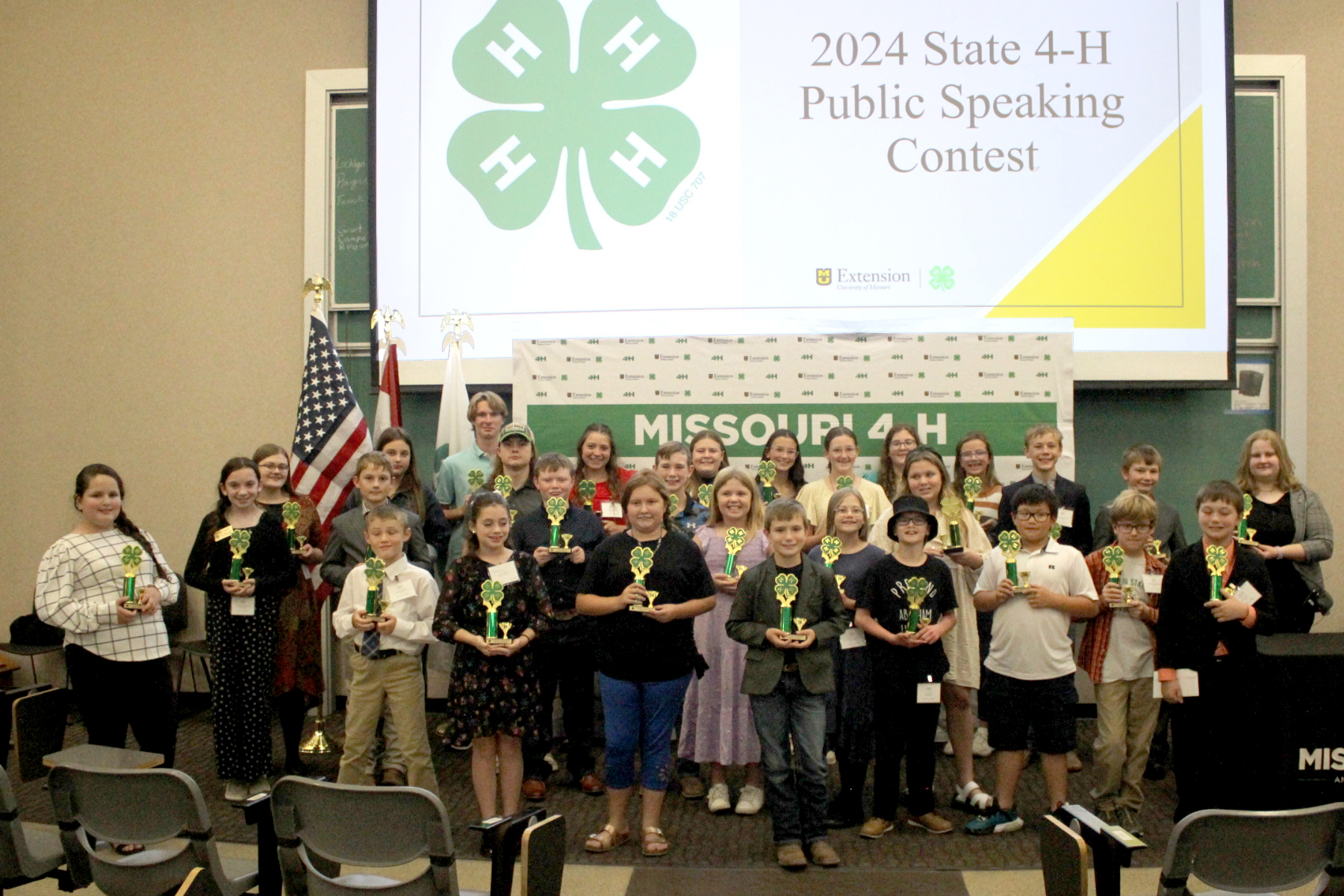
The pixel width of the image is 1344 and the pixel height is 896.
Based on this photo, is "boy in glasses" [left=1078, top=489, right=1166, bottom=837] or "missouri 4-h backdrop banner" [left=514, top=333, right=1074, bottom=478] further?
"missouri 4-h backdrop banner" [left=514, top=333, right=1074, bottom=478]

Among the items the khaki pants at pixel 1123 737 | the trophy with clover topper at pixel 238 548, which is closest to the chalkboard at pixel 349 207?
the trophy with clover topper at pixel 238 548

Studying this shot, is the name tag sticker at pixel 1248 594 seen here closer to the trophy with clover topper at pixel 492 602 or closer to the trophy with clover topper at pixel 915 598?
the trophy with clover topper at pixel 915 598

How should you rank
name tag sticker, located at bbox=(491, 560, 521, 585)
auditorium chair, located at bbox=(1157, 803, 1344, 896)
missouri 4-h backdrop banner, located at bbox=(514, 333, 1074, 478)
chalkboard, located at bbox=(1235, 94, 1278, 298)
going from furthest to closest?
chalkboard, located at bbox=(1235, 94, 1278, 298)
missouri 4-h backdrop banner, located at bbox=(514, 333, 1074, 478)
name tag sticker, located at bbox=(491, 560, 521, 585)
auditorium chair, located at bbox=(1157, 803, 1344, 896)

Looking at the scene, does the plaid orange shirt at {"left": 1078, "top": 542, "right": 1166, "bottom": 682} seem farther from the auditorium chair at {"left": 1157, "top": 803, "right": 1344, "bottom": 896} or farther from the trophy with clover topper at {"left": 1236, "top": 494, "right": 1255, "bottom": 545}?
the auditorium chair at {"left": 1157, "top": 803, "right": 1344, "bottom": 896}

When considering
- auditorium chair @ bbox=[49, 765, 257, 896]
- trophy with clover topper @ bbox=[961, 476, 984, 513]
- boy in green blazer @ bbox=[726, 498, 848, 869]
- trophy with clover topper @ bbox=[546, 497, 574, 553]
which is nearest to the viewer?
auditorium chair @ bbox=[49, 765, 257, 896]

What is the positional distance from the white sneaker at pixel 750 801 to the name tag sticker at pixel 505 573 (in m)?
1.41

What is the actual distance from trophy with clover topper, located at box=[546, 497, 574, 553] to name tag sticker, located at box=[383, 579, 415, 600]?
0.66 metres

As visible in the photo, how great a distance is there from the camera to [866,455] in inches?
237

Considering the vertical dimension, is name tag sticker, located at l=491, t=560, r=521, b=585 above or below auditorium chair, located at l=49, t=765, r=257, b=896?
above

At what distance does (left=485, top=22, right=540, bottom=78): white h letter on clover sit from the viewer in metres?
6.45

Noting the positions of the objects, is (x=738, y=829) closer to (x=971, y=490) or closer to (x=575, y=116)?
(x=971, y=490)

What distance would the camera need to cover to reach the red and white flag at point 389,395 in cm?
614

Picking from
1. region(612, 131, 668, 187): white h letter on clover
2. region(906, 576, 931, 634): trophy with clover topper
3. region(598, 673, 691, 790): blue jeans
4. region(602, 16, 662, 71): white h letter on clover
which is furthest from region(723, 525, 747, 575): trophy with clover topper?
region(602, 16, 662, 71): white h letter on clover

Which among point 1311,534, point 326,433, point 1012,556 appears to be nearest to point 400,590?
point 326,433
